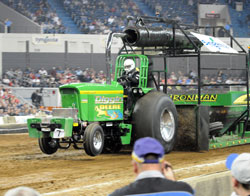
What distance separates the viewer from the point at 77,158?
10.6 m

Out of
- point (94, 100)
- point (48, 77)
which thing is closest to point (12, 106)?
point (48, 77)

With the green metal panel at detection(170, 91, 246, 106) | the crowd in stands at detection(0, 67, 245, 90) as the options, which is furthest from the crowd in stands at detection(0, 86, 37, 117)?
the green metal panel at detection(170, 91, 246, 106)

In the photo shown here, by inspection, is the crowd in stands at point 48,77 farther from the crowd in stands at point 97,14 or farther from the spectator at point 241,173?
the spectator at point 241,173

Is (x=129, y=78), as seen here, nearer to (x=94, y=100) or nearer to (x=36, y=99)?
(x=94, y=100)

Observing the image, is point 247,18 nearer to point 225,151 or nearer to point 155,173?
point 225,151

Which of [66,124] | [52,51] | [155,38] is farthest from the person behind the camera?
[52,51]

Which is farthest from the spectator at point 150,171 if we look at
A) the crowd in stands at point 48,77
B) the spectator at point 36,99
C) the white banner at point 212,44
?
the crowd in stands at point 48,77

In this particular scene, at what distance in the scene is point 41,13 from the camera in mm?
29844

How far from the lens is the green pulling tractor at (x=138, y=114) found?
394 inches

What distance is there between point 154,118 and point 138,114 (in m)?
0.34

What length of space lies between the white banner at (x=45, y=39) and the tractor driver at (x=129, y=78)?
13676mm

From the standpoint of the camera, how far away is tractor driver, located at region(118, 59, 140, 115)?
10938mm

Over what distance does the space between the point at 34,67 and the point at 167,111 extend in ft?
44.2

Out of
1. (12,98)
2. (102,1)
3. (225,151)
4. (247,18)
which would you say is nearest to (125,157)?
(225,151)
